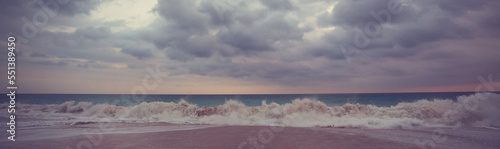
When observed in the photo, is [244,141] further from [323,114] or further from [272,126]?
[323,114]

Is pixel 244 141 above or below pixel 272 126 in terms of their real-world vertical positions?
above

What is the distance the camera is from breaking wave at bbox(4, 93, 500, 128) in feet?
39.7

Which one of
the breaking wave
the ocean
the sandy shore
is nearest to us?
the sandy shore

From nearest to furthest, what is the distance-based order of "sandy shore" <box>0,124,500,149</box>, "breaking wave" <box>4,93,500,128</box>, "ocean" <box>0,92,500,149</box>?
1. "sandy shore" <box>0,124,500,149</box>
2. "ocean" <box>0,92,500,149</box>
3. "breaking wave" <box>4,93,500,128</box>

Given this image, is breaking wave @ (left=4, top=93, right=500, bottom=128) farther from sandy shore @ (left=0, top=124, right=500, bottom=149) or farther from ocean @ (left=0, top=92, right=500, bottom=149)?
sandy shore @ (left=0, top=124, right=500, bottom=149)

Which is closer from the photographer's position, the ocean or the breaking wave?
the ocean

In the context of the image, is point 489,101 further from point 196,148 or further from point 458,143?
point 196,148

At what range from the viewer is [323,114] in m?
15.2

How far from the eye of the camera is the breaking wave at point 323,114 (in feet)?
39.7

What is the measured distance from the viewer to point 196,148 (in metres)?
6.16

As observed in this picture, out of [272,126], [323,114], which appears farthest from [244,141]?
[323,114]

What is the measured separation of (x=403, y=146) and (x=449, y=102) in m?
11.0

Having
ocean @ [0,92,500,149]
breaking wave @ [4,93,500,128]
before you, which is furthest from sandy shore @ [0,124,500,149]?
breaking wave @ [4,93,500,128]

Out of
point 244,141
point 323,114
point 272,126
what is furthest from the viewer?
point 323,114
